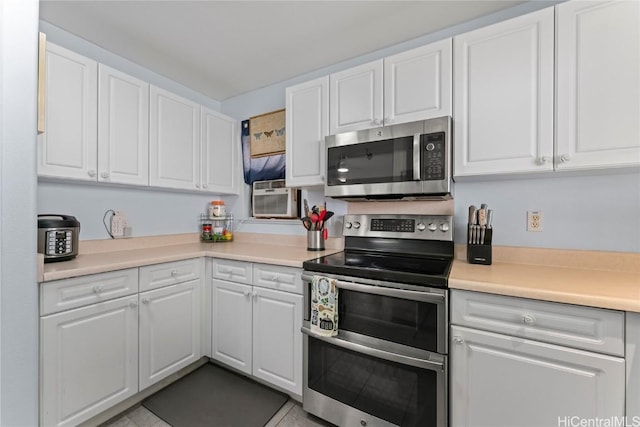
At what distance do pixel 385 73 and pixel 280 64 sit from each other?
1.01 metres

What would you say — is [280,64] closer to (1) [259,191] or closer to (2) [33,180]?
(1) [259,191]

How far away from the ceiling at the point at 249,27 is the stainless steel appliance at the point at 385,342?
1308 mm

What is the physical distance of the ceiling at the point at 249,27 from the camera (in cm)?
165

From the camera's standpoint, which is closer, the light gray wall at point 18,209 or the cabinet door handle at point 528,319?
the light gray wall at point 18,209

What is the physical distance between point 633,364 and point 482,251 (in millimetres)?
685

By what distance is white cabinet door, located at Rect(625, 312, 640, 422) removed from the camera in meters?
0.95

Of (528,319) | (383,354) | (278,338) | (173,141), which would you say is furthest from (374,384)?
(173,141)

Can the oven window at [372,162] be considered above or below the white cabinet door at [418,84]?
→ below

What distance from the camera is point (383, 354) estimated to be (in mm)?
1356

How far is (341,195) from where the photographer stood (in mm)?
1817

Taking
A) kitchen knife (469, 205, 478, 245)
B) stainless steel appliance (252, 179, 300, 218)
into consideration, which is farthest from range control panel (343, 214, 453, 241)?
stainless steel appliance (252, 179, 300, 218)

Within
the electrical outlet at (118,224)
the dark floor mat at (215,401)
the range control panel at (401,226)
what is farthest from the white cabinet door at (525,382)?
the electrical outlet at (118,224)

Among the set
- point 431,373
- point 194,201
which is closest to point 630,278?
point 431,373

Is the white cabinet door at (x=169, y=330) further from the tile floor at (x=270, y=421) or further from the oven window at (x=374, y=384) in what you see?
the oven window at (x=374, y=384)
